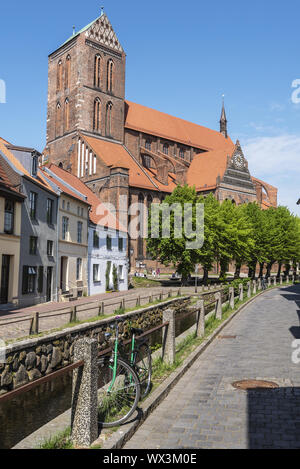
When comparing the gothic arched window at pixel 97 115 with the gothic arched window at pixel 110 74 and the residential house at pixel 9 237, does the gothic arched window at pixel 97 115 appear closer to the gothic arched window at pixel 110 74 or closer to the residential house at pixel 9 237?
the gothic arched window at pixel 110 74

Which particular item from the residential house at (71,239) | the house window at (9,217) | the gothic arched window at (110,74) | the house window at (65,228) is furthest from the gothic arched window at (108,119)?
the house window at (9,217)

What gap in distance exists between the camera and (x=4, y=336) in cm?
1195

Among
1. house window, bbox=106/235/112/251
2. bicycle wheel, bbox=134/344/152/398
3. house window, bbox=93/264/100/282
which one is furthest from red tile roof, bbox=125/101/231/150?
bicycle wheel, bbox=134/344/152/398

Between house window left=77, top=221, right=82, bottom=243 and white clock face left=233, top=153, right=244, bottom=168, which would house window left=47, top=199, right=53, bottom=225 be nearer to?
house window left=77, top=221, right=82, bottom=243

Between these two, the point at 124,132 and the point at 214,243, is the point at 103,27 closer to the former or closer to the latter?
the point at 124,132

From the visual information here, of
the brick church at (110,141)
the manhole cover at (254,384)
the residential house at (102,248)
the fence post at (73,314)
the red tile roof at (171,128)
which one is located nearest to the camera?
the manhole cover at (254,384)

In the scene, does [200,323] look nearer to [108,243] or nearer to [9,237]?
[9,237]

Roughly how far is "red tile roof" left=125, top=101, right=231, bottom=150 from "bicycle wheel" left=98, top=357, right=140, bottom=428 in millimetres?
58968

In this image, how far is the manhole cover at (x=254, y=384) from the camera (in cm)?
772

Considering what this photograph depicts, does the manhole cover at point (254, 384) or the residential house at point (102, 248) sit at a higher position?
the residential house at point (102, 248)

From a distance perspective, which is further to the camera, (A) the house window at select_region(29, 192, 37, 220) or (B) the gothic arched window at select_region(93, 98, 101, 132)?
(B) the gothic arched window at select_region(93, 98, 101, 132)

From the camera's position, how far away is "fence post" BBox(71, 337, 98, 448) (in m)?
5.18
